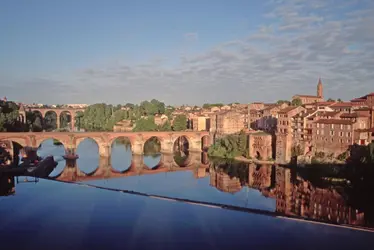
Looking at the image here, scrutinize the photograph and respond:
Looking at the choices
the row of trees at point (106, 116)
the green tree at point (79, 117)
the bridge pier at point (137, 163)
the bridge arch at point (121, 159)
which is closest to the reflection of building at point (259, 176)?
the bridge pier at point (137, 163)

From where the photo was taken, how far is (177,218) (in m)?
7.86

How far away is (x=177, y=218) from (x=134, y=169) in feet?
38.3

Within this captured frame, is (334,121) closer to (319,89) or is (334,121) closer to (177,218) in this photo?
(177,218)

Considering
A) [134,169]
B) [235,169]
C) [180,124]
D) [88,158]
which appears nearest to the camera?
[235,169]

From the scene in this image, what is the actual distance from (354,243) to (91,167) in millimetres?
14747

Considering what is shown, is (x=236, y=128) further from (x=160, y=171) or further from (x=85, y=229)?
(x=85, y=229)

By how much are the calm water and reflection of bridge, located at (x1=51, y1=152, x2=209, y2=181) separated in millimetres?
2834

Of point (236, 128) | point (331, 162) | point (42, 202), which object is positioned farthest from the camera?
point (236, 128)

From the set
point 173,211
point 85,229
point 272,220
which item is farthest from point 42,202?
point 272,220

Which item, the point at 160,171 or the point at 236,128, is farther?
the point at 236,128

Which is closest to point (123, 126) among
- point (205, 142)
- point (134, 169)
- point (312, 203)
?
point (205, 142)

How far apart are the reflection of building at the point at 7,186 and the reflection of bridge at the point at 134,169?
237 centimetres

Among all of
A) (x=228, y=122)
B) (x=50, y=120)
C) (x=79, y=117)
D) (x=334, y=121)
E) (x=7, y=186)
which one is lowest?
(x=7, y=186)

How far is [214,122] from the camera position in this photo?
28.0 meters
